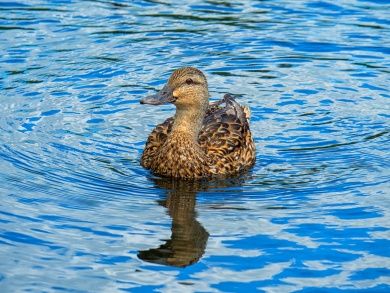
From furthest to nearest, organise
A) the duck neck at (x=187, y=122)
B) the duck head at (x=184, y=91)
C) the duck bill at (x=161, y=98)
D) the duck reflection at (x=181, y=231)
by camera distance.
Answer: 1. the duck neck at (x=187, y=122)
2. the duck head at (x=184, y=91)
3. the duck bill at (x=161, y=98)
4. the duck reflection at (x=181, y=231)

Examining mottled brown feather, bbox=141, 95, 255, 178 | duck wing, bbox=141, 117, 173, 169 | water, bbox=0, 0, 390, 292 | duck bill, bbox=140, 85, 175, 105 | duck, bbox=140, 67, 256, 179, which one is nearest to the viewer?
water, bbox=0, 0, 390, 292

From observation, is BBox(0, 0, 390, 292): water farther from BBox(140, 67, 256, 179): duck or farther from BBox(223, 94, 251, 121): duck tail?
BBox(223, 94, 251, 121): duck tail

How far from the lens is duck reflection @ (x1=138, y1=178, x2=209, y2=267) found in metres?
11.2

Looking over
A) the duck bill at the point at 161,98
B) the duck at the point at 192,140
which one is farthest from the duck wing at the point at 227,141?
the duck bill at the point at 161,98

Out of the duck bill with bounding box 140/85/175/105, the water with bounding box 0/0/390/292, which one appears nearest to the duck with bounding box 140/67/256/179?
the duck bill with bounding box 140/85/175/105

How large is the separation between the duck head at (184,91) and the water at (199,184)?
37.7 inches

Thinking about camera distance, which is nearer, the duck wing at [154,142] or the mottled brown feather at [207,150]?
the mottled brown feather at [207,150]

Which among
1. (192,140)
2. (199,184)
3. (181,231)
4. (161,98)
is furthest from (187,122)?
(181,231)

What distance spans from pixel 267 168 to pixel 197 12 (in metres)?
6.81

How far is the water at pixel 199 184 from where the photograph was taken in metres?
11.0

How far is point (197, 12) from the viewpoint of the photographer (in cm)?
2056

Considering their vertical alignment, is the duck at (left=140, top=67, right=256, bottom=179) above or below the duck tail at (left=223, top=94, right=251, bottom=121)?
below

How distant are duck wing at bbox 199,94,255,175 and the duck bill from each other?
975 millimetres

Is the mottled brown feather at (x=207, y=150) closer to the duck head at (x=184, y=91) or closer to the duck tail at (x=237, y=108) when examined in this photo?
the duck tail at (x=237, y=108)
